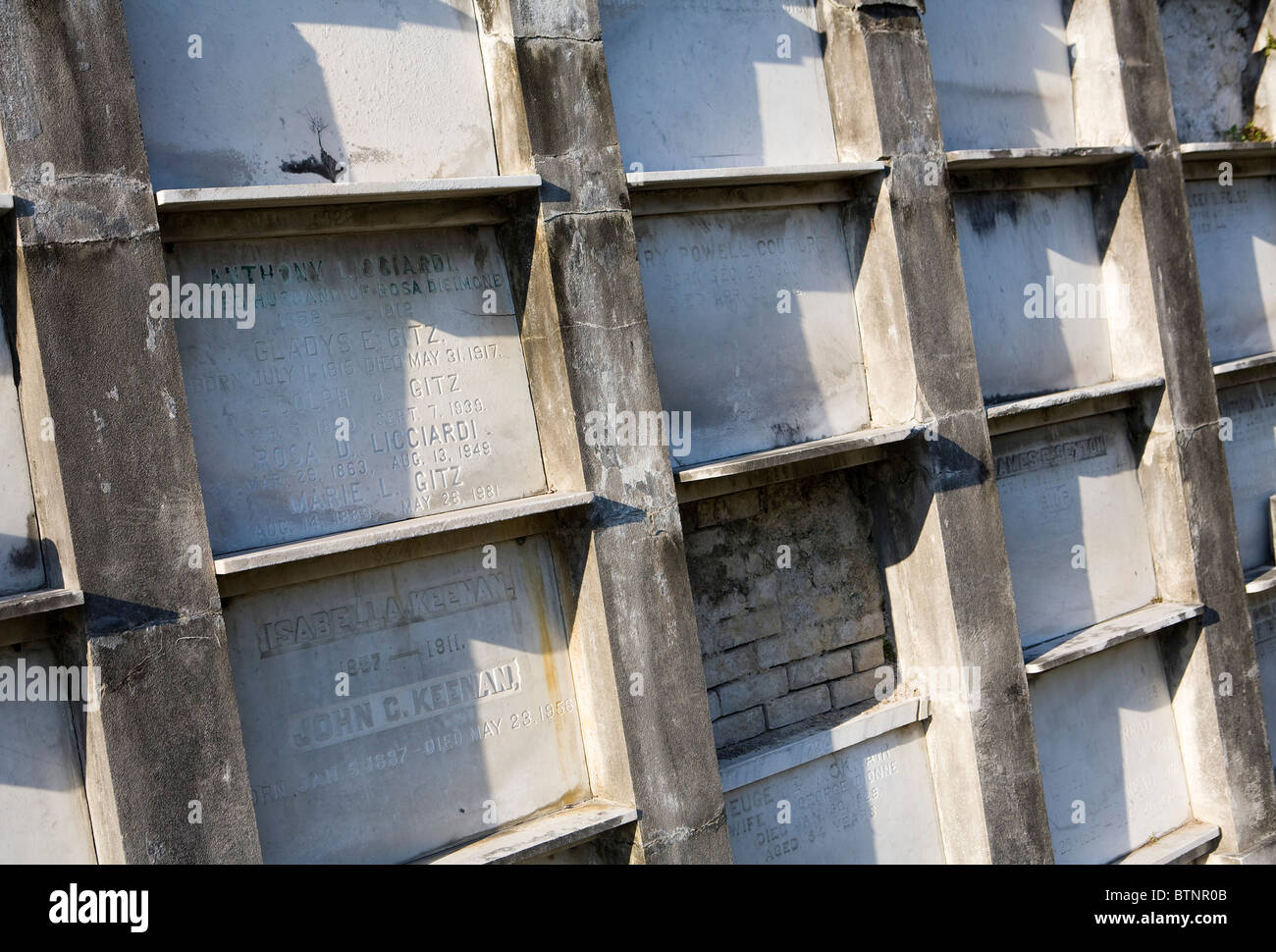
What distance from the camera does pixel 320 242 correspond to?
14.9 ft

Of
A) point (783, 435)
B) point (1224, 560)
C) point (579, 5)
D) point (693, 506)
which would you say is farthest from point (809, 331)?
point (1224, 560)

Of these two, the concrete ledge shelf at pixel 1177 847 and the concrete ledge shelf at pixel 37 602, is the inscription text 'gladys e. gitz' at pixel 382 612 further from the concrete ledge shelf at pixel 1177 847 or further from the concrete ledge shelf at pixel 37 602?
the concrete ledge shelf at pixel 1177 847

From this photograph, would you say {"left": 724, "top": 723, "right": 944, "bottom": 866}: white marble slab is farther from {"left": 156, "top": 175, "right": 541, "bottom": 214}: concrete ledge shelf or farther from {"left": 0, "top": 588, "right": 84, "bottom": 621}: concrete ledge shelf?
{"left": 0, "top": 588, "right": 84, "bottom": 621}: concrete ledge shelf

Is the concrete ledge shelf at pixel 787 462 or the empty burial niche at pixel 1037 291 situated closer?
the concrete ledge shelf at pixel 787 462

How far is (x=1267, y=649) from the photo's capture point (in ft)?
25.4

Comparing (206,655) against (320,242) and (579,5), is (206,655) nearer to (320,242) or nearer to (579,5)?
(320,242)

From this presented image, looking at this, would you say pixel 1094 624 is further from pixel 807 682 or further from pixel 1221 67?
pixel 1221 67

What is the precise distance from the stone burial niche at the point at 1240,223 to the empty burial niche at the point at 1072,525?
904 mm

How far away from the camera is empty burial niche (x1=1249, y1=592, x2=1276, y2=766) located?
7.62 meters

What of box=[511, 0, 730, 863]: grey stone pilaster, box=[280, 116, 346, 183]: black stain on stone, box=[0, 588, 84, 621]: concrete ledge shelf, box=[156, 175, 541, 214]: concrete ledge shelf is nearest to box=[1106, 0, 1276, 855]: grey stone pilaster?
box=[511, 0, 730, 863]: grey stone pilaster

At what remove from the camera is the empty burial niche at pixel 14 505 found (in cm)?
384

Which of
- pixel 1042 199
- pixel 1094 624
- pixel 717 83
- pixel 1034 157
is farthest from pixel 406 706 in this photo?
pixel 1042 199

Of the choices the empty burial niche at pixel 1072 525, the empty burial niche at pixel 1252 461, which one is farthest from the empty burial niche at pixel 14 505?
the empty burial niche at pixel 1252 461
